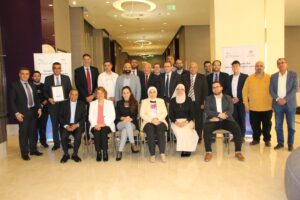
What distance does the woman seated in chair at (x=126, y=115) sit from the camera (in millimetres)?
5285

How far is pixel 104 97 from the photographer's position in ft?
17.8

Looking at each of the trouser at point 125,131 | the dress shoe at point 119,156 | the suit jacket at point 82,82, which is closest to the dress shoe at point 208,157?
the trouser at point 125,131

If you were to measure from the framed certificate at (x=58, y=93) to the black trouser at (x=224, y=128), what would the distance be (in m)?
2.84

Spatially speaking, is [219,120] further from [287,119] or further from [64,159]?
[64,159]

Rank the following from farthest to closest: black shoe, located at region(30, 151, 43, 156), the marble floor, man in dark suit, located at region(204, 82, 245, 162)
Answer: black shoe, located at region(30, 151, 43, 156) < man in dark suit, located at region(204, 82, 245, 162) < the marble floor

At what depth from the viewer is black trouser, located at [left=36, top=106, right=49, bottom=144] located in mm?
6223

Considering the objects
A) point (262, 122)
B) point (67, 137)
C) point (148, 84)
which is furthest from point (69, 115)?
point (262, 122)

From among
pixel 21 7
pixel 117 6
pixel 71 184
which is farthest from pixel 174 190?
pixel 117 6

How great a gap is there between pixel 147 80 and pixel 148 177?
263 cm

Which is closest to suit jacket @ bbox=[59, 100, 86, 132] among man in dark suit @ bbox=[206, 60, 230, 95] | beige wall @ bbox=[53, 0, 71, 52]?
man in dark suit @ bbox=[206, 60, 230, 95]

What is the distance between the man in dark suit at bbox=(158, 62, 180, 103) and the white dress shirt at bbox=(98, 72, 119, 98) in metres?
0.94

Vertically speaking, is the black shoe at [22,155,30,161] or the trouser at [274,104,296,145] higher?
the trouser at [274,104,296,145]

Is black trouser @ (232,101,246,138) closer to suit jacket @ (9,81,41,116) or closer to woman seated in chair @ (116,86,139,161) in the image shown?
woman seated in chair @ (116,86,139,161)

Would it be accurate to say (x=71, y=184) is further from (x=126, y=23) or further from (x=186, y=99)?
(x=126, y=23)
